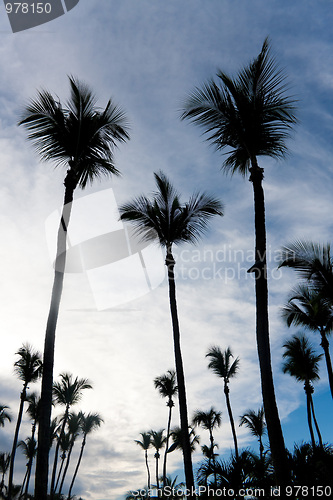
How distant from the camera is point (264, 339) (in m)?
8.94

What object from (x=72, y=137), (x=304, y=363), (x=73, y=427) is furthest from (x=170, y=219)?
(x=73, y=427)

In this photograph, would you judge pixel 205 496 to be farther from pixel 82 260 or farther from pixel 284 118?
pixel 284 118

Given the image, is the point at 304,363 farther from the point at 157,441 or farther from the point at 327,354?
the point at 157,441

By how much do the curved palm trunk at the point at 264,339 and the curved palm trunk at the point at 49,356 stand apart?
4960 mm

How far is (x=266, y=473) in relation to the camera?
10.4 meters

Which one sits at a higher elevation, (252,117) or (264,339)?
(252,117)

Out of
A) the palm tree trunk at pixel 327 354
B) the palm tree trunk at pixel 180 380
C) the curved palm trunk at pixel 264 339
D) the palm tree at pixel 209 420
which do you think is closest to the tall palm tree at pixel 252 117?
the curved palm trunk at pixel 264 339

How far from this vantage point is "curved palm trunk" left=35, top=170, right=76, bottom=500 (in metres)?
8.41

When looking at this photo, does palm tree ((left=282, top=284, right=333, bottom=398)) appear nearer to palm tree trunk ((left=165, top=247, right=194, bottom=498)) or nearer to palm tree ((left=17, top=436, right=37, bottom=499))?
palm tree trunk ((left=165, top=247, right=194, bottom=498))

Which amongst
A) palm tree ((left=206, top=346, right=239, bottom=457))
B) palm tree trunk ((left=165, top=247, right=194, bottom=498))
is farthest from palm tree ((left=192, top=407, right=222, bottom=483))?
palm tree trunk ((left=165, top=247, right=194, bottom=498))

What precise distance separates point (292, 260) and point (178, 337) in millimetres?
6999

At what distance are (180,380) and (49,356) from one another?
22.1ft

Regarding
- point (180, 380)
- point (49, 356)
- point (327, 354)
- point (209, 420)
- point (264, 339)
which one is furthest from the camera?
point (209, 420)

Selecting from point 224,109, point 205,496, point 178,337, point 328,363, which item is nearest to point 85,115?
point 224,109
